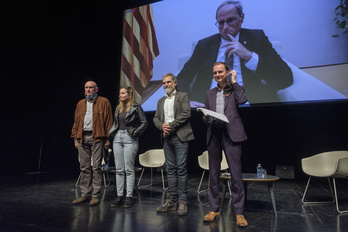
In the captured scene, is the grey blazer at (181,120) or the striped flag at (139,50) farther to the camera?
the striped flag at (139,50)

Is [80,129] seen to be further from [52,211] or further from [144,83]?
[144,83]

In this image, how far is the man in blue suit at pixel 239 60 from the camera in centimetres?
415

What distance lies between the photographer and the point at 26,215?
254 centimetres

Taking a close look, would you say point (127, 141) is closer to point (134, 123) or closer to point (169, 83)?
point (134, 123)

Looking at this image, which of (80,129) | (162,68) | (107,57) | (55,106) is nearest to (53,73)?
(55,106)

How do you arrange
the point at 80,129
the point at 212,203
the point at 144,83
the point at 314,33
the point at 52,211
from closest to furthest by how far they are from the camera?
the point at 212,203, the point at 52,211, the point at 80,129, the point at 314,33, the point at 144,83

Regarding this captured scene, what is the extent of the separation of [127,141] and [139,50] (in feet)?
9.92

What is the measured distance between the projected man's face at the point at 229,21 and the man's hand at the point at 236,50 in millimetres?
92

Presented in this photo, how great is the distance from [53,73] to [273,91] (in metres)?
4.48

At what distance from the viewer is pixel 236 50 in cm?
444

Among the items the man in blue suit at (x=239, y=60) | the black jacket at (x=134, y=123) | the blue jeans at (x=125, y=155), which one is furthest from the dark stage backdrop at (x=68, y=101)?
the blue jeans at (x=125, y=155)

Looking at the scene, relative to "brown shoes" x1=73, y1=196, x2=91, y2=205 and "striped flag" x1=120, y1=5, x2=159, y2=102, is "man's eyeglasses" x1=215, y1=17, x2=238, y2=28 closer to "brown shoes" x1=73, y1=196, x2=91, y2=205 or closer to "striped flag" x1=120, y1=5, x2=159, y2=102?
"striped flag" x1=120, y1=5, x2=159, y2=102

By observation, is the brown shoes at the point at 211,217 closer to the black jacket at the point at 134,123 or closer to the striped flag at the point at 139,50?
the black jacket at the point at 134,123

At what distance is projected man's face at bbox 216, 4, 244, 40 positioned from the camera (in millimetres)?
4484
